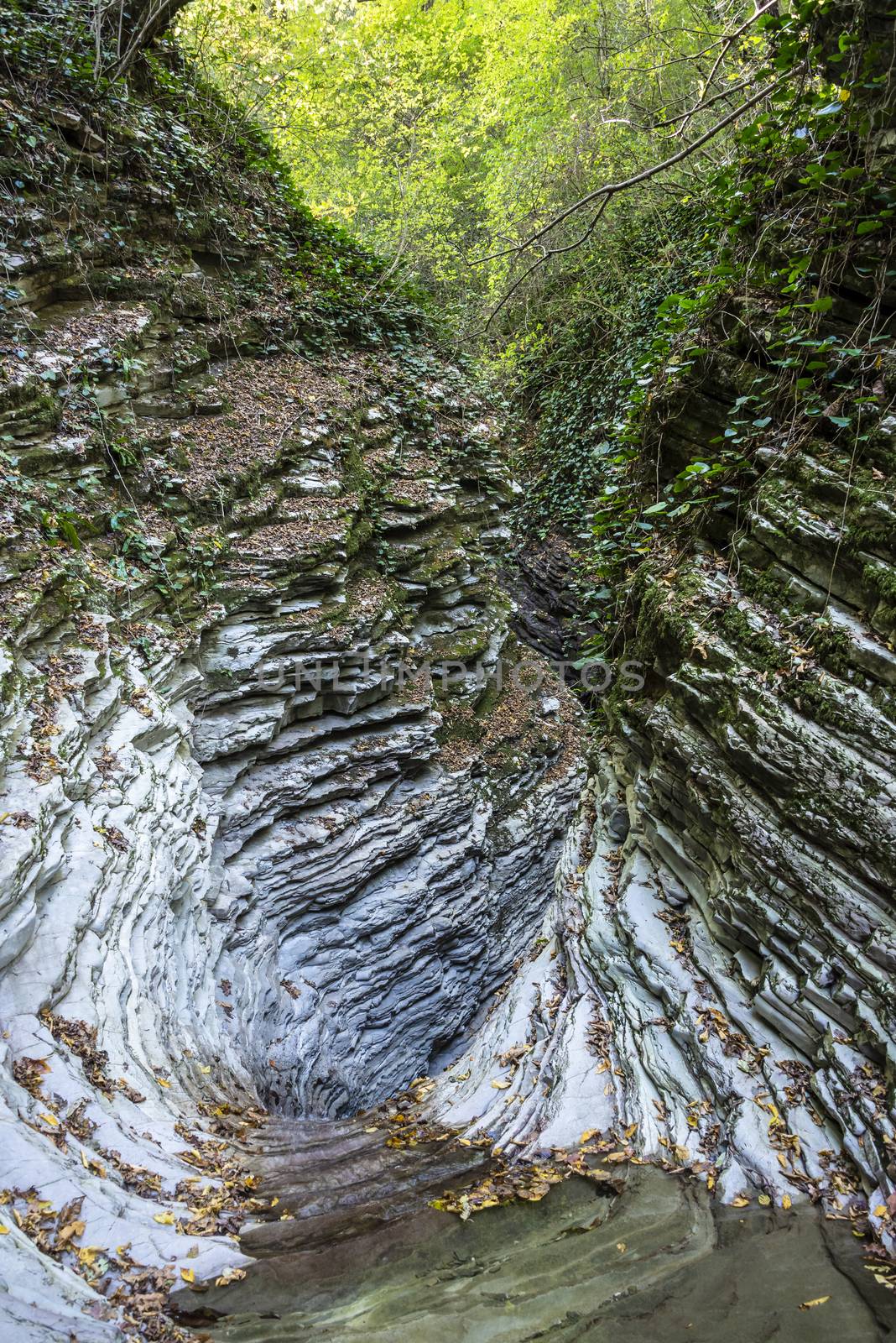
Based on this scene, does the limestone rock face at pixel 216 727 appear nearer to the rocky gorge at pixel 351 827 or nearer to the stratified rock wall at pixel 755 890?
the rocky gorge at pixel 351 827

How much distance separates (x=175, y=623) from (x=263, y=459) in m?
2.86

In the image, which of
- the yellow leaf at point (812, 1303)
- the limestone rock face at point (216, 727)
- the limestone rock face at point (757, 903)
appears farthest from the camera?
the limestone rock face at point (216, 727)

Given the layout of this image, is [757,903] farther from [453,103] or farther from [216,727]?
[453,103]

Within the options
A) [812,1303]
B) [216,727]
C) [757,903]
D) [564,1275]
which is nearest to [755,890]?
[757,903]

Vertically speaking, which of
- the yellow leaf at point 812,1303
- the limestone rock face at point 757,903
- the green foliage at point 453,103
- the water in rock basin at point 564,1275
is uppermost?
the green foliage at point 453,103

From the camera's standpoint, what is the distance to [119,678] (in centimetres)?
656

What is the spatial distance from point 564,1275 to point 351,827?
20.9ft

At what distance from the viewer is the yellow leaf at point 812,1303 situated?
2.44 m

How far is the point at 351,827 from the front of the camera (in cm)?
901

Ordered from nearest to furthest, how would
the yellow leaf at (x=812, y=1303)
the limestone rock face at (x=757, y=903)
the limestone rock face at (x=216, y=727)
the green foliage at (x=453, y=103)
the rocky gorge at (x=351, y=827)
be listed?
the yellow leaf at (x=812, y=1303)
the rocky gorge at (x=351, y=827)
the limestone rock face at (x=757, y=903)
the limestone rock face at (x=216, y=727)
the green foliage at (x=453, y=103)

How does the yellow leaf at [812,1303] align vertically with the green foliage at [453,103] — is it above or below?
below

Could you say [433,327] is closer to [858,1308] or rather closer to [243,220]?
[243,220]

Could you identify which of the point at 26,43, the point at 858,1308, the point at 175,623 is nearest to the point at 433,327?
the point at 26,43

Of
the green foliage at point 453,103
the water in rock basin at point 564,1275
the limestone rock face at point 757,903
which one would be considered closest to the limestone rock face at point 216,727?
the water in rock basin at point 564,1275
